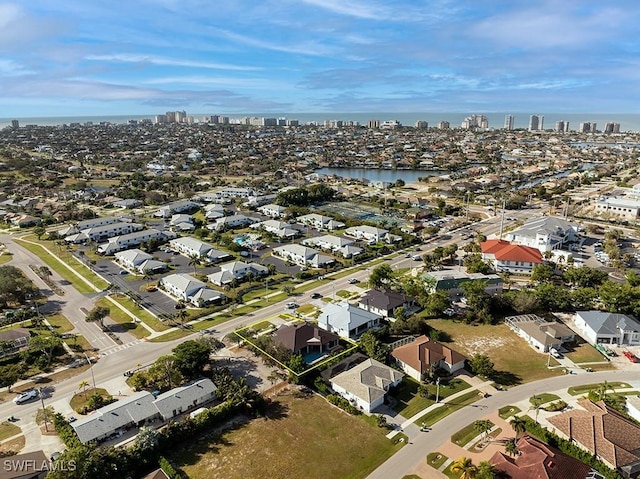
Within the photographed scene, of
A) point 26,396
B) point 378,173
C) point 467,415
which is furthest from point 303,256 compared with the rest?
point 378,173

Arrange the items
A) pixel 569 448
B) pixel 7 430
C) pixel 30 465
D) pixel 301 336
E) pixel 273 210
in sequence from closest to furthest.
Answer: pixel 30 465, pixel 569 448, pixel 7 430, pixel 301 336, pixel 273 210

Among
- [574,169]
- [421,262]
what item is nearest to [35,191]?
[421,262]

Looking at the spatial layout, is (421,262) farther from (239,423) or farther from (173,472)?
(173,472)

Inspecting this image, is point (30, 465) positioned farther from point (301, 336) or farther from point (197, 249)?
point (197, 249)

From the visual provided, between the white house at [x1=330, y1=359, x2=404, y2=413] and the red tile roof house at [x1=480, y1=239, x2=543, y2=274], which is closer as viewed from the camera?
the white house at [x1=330, y1=359, x2=404, y2=413]

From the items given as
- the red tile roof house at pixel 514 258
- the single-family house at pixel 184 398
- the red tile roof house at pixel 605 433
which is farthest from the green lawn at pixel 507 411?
the red tile roof house at pixel 514 258

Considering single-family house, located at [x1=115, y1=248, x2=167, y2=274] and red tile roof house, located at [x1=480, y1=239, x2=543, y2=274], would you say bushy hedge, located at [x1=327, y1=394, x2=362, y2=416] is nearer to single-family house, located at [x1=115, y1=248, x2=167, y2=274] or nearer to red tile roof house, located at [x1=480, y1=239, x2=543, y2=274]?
single-family house, located at [x1=115, y1=248, x2=167, y2=274]

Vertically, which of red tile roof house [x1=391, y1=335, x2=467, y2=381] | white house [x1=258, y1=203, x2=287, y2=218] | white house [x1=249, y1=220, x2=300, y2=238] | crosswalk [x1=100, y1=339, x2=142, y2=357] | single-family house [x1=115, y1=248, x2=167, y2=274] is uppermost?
white house [x1=258, y1=203, x2=287, y2=218]

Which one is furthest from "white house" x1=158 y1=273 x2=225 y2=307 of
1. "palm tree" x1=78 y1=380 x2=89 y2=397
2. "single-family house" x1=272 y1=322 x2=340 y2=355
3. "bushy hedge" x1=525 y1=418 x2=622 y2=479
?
"bushy hedge" x1=525 y1=418 x2=622 y2=479

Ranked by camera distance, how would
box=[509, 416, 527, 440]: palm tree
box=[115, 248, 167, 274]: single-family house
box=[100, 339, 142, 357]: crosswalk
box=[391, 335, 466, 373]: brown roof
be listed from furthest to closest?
1. box=[115, 248, 167, 274]: single-family house
2. box=[100, 339, 142, 357]: crosswalk
3. box=[391, 335, 466, 373]: brown roof
4. box=[509, 416, 527, 440]: palm tree
